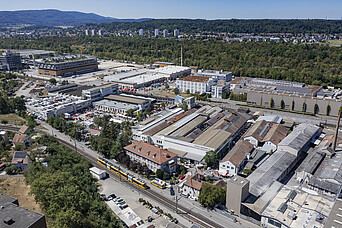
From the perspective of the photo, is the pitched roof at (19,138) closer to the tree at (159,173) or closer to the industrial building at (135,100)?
the tree at (159,173)

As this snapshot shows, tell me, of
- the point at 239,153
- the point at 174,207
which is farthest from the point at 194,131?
the point at 174,207

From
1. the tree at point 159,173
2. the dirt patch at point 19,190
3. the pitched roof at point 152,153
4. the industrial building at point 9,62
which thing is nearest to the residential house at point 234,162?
the pitched roof at point 152,153

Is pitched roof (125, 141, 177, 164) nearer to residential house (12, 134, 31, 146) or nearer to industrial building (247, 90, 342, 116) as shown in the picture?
residential house (12, 134, 31, 146)

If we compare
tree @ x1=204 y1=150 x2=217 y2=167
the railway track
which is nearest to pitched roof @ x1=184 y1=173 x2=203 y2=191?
the railway track

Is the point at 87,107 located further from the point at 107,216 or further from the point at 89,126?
the point at 107,216

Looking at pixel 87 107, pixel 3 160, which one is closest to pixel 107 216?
pixel 3 160

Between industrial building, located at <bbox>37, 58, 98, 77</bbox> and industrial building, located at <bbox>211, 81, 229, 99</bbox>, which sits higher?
industrial building, located at <bbox>37, 58, 98, 77</bbox>
